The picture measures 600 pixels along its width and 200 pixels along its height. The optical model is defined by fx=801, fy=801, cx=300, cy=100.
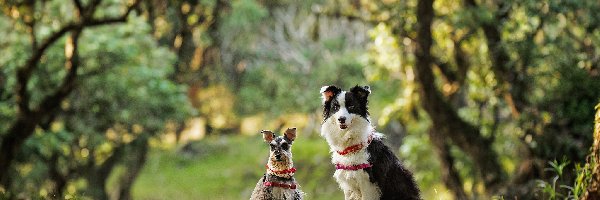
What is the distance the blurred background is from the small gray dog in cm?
293

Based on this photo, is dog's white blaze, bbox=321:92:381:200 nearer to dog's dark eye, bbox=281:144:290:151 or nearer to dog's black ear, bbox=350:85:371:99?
dog's black ear, bbox=350:85:371:99

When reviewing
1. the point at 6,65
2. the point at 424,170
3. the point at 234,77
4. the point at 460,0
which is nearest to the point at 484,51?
the point at 460,0

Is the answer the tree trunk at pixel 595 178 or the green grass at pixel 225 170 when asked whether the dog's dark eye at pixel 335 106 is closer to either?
the tree trunk at pixel 595 178

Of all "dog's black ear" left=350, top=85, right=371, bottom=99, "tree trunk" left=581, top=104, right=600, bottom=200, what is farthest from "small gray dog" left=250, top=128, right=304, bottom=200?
"tree trunk" left=581, top=104, right=600, bottom=200

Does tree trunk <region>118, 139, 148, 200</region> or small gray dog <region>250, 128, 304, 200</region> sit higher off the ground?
tree trunk <region>118, 139, 148, 200</region>

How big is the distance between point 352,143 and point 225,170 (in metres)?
36.5

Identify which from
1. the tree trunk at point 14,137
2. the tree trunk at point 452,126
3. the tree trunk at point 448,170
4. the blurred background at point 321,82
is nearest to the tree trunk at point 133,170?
the blurred background at point 321,82

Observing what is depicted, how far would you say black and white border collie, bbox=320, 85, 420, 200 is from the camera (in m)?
7.68

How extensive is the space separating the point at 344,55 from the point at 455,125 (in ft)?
49.6

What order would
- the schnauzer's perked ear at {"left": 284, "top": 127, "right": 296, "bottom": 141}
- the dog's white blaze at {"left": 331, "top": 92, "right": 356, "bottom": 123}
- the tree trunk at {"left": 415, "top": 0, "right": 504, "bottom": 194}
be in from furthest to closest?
the tree trunk at {"left": 415, "top": 0, "right": 504, "bottom": 194}, the schnauzer's perked ear at {"left": 284, "top": 127, "right": 296, "bottom": 141}, the dog's white blaze at {"left": 331, "top": 92, "right": 356, "bottom": 123}

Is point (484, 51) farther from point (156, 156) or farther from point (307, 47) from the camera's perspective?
point (156, 156)

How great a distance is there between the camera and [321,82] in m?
33.1

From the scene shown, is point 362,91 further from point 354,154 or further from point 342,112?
point 354,154

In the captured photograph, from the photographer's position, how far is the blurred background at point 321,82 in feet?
55.5
